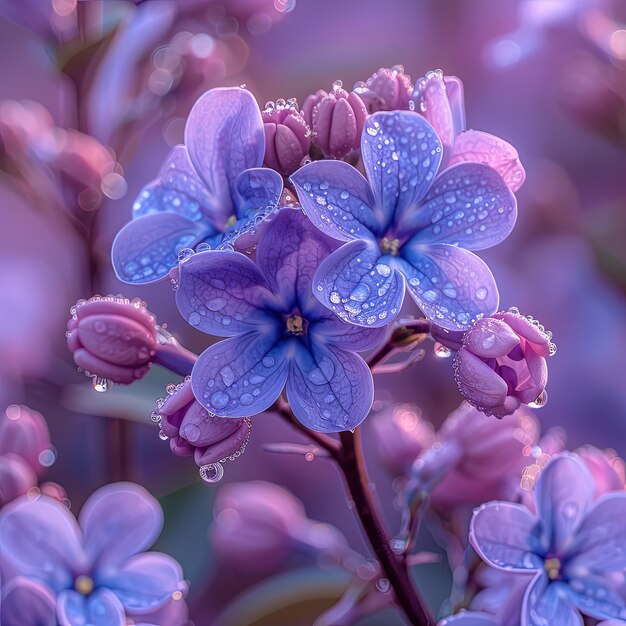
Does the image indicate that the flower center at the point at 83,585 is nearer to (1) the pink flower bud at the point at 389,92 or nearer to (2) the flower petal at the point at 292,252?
(2) the flower petal at the point at 292,252

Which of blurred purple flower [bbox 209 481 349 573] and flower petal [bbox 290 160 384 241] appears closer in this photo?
flower petal [bbox 290 160 384 241]

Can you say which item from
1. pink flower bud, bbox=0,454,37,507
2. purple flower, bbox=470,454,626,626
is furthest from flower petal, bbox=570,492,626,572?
pink flower bud, bbox=0,454,37,507

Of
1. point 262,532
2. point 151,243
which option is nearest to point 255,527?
point 262,532

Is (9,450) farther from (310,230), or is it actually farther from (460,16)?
(460,16)

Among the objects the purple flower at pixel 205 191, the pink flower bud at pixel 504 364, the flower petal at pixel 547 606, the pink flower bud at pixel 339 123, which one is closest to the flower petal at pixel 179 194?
the purple flower at pixel 205 191

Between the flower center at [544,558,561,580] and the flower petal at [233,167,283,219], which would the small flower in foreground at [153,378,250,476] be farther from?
the flower center at [544,558,561,580]

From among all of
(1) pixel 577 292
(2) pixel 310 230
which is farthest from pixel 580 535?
(1) pixel 577 292
